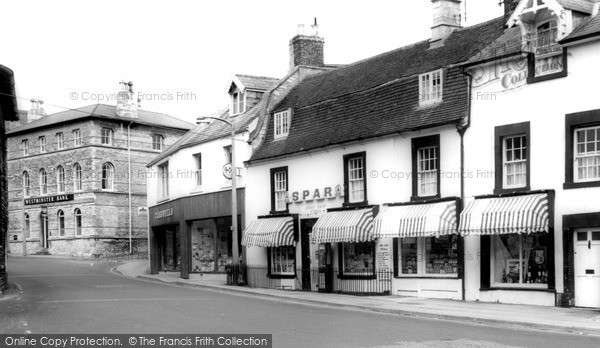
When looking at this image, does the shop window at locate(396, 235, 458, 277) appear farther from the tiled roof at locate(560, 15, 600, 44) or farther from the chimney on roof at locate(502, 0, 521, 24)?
Answer: the chimney on roof at locate(502, 0, 521, 24)

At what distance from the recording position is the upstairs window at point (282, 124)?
34.9m

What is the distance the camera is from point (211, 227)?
40719 mm

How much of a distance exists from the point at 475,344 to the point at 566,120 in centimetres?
1019

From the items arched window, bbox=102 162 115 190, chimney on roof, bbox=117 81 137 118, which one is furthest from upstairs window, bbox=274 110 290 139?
chimney on roof, bbox=117 81 137 118

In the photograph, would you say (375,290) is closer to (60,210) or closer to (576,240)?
(576,240)

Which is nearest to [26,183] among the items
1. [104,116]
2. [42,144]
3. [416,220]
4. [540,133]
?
[42,144]

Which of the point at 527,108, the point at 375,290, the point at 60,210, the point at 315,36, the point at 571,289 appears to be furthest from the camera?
the point at 60,210

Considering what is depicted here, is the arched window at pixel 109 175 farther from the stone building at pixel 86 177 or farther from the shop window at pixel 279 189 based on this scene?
the shop window at pixel 279 189


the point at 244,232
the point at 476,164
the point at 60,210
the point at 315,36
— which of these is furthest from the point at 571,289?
the point at 60,210

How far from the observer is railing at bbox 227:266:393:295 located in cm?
2851

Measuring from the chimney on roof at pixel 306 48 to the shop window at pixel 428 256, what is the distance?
14.0 metres

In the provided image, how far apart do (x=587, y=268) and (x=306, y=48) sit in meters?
20.7

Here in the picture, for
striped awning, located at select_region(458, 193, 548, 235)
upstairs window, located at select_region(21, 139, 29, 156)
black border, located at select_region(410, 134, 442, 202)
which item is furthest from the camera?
upstairs window, located at select_region(21, 139, 29, 156)

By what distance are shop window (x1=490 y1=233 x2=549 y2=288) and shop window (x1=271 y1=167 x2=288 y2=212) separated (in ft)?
37.5
